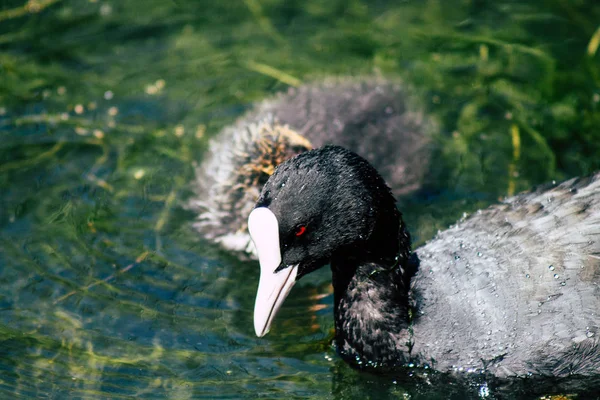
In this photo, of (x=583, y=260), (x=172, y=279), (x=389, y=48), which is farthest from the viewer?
(x=389, y=48)

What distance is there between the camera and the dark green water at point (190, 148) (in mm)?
4109

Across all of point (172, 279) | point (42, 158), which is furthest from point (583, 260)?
point (42, 158)

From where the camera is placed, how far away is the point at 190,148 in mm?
5520

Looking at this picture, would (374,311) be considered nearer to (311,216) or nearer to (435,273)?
(435,273)

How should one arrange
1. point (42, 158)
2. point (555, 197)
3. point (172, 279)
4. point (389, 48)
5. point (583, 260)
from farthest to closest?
1. point (389, 48)
2. point (42, 158)
3. point (172, 279)
4. point (555, 197)
5. point (583, 260)

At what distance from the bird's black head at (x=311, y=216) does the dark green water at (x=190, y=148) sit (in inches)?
21.3

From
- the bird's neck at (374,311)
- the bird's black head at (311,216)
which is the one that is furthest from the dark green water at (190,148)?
the bird's black head at (311,216)

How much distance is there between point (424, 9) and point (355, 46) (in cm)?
71

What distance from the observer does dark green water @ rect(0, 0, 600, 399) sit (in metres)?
4.11

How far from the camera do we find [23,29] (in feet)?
21.2

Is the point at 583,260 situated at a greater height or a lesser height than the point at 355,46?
greater

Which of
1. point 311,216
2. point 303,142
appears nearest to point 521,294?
A: point 311,216

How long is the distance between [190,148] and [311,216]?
2.01 meters

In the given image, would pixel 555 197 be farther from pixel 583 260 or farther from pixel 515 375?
pixel 515 375
